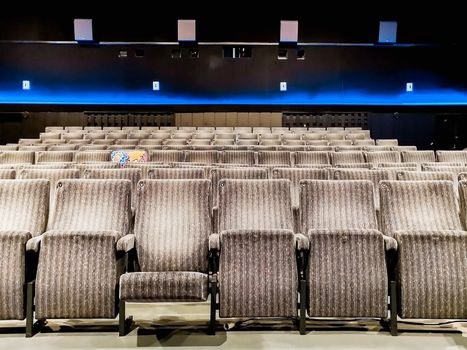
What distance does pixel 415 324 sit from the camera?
6.23 feet

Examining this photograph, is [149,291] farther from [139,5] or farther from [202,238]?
[139,5]

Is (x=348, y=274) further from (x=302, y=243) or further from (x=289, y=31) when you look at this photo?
(x=289, y=31)

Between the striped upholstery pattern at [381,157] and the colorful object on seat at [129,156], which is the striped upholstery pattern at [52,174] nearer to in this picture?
the colorful object on seat at [129,156]

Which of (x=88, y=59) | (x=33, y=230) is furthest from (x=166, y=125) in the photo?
(x=33, y=230)

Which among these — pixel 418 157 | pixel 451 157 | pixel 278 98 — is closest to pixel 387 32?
pixel 278 98

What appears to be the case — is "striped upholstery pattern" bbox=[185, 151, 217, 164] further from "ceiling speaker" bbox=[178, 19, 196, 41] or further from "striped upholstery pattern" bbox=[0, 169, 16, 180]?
"ceiling speaker" bbox=[178, 19, 196, 41]

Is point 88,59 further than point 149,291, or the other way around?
point 88,59

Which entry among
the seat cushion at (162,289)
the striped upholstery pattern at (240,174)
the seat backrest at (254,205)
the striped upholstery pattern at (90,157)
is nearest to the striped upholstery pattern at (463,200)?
the seat backrest at (254,205)

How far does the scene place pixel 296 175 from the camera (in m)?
2.87

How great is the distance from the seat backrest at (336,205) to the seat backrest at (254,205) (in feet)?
0.26

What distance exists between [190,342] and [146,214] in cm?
58

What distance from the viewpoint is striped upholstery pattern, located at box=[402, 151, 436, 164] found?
4.11 m

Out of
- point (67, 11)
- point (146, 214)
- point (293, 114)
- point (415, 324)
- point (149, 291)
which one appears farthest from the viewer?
point (67, 11)

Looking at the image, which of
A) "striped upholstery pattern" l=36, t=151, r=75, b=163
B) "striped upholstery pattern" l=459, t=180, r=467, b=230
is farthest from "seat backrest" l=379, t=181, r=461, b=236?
"striped upholstery pattern" l=36, t=151, r=75, b=163
